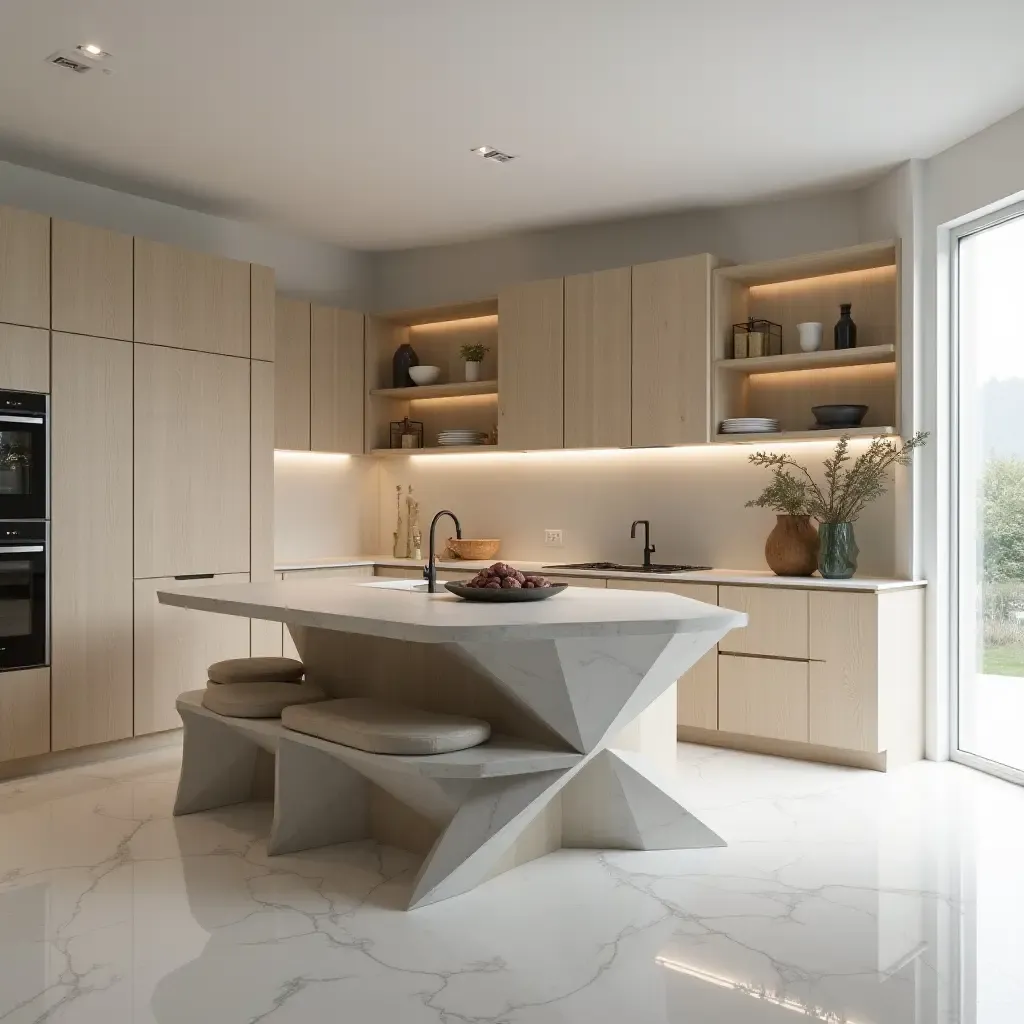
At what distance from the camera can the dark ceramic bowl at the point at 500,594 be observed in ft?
10.4

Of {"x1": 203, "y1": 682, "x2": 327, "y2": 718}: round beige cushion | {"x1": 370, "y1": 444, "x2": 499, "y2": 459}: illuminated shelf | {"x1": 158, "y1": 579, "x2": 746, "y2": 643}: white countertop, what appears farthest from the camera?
{"x1": 370, "y1": 444, "x2": 499, "y2": 459}: illuminated shelf

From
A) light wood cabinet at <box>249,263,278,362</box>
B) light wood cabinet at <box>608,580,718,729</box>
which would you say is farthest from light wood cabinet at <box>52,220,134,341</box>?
light wood cabinet at <box>608,580,718,729</box>

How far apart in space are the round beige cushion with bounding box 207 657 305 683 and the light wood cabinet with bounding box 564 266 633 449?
7.03ft

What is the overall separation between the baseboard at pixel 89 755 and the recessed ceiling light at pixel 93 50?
2740mm

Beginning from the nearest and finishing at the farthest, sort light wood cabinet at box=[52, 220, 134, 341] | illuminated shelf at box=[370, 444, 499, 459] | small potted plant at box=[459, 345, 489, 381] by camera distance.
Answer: light wood cabinet at box=[52, 220, 134, 341] < illuminated shelf at box=[370, 444, 499, 459] < small potted plant at box=[459, 345, 489, 381]

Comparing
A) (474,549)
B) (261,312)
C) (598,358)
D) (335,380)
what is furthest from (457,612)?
(335,380)

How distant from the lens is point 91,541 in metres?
4.50

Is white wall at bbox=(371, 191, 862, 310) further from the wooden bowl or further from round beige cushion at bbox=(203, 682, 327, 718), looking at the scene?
round beige cushion at bbox=(203, 682, 327, 718)

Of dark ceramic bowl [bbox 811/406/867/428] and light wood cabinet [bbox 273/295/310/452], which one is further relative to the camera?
light wood cabinet [bbox 273/295/310/452]

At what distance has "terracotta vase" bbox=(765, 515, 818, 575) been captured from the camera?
4.80m

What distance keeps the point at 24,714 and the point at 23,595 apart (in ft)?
1.59

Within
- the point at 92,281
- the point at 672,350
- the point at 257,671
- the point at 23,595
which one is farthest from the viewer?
the point at 672,350

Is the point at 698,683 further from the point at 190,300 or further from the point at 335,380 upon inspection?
the point at 190,300

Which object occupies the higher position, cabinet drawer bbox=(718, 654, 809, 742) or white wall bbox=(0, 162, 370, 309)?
white wall bbox=(0, 162, 370, 309)
